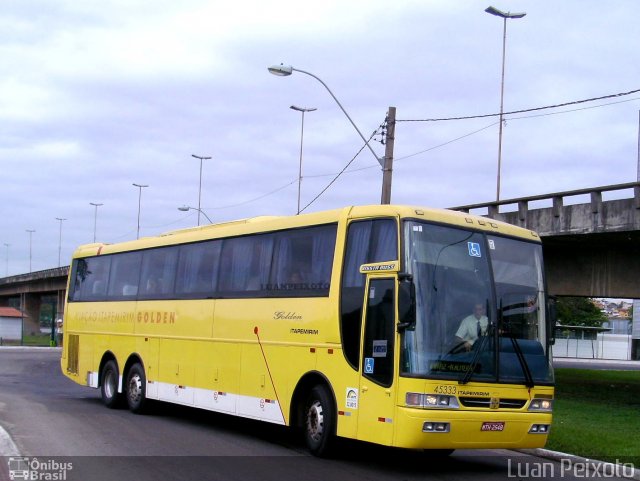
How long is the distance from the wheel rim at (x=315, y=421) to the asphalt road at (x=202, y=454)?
33cm

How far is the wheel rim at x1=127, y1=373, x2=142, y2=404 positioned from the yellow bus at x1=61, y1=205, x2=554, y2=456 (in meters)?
2.50

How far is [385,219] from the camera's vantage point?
36.7ft

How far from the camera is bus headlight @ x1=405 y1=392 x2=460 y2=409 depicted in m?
10.1

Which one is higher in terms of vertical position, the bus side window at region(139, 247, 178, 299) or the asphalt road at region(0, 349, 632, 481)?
the bus side window at region(139, 247, 178, 299)

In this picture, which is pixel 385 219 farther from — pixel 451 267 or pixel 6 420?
pixel 6 420

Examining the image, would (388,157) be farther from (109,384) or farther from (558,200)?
(109,384)

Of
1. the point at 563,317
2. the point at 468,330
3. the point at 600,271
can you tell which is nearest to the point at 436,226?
the point at 468,330

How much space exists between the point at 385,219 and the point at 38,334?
101848 millimetres

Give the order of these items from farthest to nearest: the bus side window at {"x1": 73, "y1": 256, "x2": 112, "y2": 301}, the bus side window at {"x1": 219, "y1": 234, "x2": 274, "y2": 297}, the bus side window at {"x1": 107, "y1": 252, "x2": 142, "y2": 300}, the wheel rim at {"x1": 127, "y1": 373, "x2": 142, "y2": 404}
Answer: the bus side window at {"x1": 73, "y1": 256, "x2": 112, "y2": 301}
the bus side window at {"x1": 107, "y1": 252, "x2": 142, "y2": 300}
the wheel rim at {"x1": 127, "y1": 373, "x2": 142, "y2": 404}
the bus side window at {"x1": 219, "y1": 234, "x2": 274, "y2": 297}

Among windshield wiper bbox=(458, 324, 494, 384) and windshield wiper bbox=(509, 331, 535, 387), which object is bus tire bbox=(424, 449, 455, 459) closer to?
windshield wiper bbox=(509, 331, 535, 387)

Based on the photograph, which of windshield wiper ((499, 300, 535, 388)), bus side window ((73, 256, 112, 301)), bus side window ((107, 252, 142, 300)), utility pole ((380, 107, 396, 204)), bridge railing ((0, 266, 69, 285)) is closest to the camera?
windshield wiper ((499, 300, 535, 388))

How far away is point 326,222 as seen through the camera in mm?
12461

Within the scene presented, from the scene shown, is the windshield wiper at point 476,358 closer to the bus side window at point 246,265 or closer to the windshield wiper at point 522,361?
the windshield wiper at point 522,361

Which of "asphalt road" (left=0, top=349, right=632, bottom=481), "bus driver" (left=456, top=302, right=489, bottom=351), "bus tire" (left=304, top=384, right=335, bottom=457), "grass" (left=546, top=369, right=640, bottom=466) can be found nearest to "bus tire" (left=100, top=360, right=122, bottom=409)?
"asphalt road" (left=0, top=349, right=632, bottom=481)
